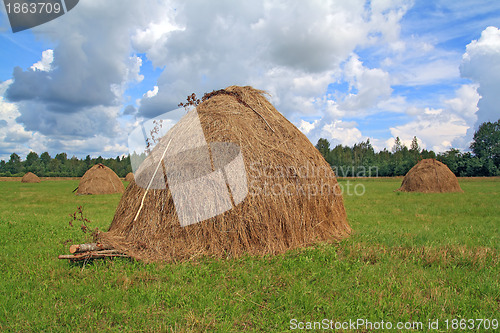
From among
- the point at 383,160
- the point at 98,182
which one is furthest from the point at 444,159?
the point at 98,182

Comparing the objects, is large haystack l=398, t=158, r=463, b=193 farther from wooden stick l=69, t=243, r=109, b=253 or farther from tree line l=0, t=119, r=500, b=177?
wooden stick l=69, t=243, r=109, b=253

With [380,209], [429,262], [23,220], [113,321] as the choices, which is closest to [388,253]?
[429,262]

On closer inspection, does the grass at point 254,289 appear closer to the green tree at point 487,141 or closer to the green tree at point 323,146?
the green tree at point 323,146

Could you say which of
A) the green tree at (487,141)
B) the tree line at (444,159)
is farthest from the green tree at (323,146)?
the green tree at (487,141)

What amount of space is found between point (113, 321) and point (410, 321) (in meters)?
4.10

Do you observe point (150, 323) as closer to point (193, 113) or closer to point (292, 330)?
point (292, 330)

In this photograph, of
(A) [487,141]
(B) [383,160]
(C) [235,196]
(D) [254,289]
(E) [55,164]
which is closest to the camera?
(D) [254,289]

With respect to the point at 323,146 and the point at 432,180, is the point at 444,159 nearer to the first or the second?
the point at 323,146

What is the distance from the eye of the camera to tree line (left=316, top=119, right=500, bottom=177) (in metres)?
60.5

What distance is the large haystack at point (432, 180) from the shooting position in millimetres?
25875

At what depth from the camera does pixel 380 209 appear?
15.4 m

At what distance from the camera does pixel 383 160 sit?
86.0 m

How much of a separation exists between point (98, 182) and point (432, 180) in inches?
1157

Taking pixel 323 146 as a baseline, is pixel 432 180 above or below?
below
